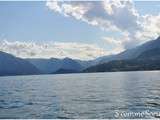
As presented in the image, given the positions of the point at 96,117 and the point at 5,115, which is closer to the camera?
the point at 96,117

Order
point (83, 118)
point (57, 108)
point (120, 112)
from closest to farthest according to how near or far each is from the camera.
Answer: point (83, 118) < point (120, 112) < point (57, 108)

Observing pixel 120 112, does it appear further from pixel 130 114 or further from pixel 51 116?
pixel 51 116

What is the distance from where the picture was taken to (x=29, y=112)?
164ft

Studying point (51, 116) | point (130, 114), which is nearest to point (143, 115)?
point (130, 114)

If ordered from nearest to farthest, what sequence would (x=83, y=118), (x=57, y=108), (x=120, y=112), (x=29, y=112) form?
(x=83, y=118) < (x=120, y=112) < (x=29, y=112) < (x=57, y=108)

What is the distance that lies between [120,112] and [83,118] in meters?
6.57

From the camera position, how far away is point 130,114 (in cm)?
4403

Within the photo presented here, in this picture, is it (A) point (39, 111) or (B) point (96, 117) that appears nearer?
(B) point (96, 117)

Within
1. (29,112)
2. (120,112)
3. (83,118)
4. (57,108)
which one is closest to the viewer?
(83,118)

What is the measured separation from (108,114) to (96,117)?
2.79 m

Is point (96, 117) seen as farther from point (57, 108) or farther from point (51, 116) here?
point (57, 108)

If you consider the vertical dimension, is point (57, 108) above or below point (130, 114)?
above

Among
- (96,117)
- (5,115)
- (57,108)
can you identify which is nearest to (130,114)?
(96,117)

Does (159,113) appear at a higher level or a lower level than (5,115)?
lower
